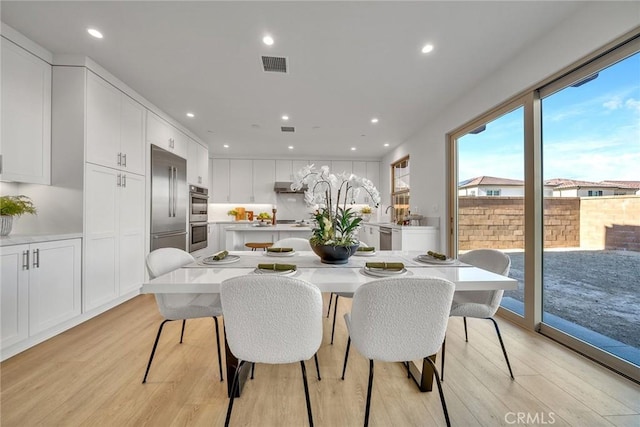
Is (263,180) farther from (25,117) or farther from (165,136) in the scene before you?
(25,117)

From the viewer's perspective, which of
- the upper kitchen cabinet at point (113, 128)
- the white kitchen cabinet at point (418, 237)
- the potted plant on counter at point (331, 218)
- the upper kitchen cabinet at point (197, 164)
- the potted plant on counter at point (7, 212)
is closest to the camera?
the potted plant on counter at point (331, 218)

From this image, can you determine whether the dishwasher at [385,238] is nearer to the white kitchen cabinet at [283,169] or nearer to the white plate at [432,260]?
the white plate at [432,260]

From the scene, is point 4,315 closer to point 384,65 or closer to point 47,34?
point 47,34

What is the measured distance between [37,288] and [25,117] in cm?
150

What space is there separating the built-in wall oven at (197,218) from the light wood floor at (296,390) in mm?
2797

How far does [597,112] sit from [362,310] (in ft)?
7.99

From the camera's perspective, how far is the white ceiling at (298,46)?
2.07 metres

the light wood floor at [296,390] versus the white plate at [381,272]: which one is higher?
the white plate at [381,272]

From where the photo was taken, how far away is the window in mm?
5799

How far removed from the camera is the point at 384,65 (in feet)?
9.21

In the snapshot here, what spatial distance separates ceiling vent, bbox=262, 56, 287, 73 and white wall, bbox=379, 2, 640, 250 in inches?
87.1

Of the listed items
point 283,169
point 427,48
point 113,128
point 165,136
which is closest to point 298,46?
point 427,48

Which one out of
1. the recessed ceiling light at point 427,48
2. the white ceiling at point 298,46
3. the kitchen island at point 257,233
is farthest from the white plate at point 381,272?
the kitchen island at point 257,233

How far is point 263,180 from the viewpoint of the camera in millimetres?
7031
